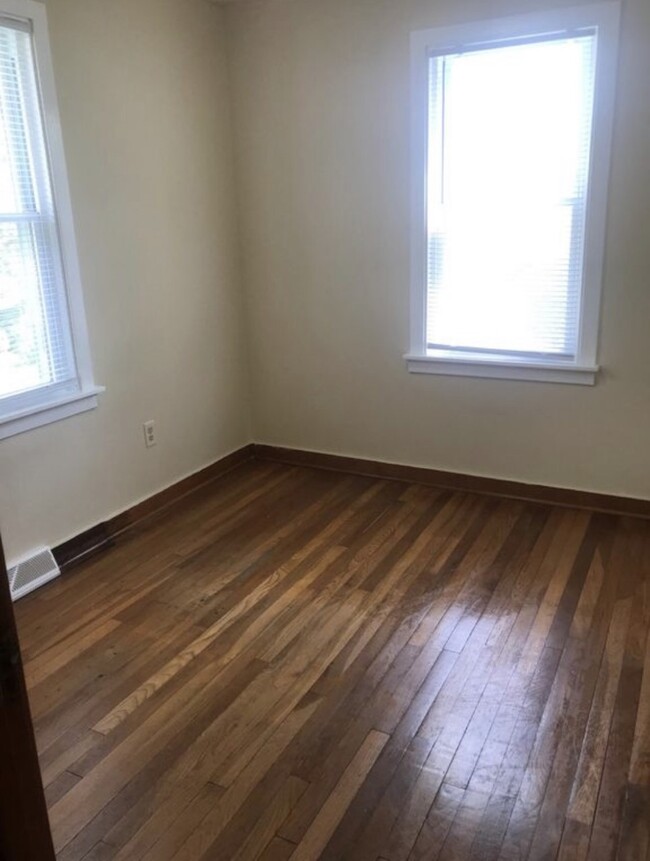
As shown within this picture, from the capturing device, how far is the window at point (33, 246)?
2684 mm

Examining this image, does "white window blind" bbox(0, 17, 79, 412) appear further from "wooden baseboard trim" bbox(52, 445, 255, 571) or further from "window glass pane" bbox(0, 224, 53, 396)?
"wooden baseboard trim" bbox(52, 445, 255, 571)

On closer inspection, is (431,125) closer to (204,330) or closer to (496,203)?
(496,203)

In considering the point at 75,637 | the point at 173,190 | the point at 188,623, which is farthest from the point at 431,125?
the point at 75,637

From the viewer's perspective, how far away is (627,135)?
9.70 ft

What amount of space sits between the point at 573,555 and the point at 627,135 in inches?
68.9

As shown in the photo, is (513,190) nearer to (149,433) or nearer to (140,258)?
(140,258)

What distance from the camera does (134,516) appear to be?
345cm

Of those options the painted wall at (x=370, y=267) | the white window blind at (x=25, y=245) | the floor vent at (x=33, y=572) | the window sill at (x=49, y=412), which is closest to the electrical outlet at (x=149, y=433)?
the window sill at (x=49, y=412)

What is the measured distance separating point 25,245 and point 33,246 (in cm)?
4

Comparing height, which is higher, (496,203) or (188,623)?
(496,203)

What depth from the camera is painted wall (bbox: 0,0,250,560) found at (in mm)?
2938

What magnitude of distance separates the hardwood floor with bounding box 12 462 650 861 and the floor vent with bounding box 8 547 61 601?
2.7 inches

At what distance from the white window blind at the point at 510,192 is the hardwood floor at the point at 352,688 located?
931 mm

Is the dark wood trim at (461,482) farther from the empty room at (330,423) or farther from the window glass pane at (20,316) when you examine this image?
the window glass pane at (20,316)
